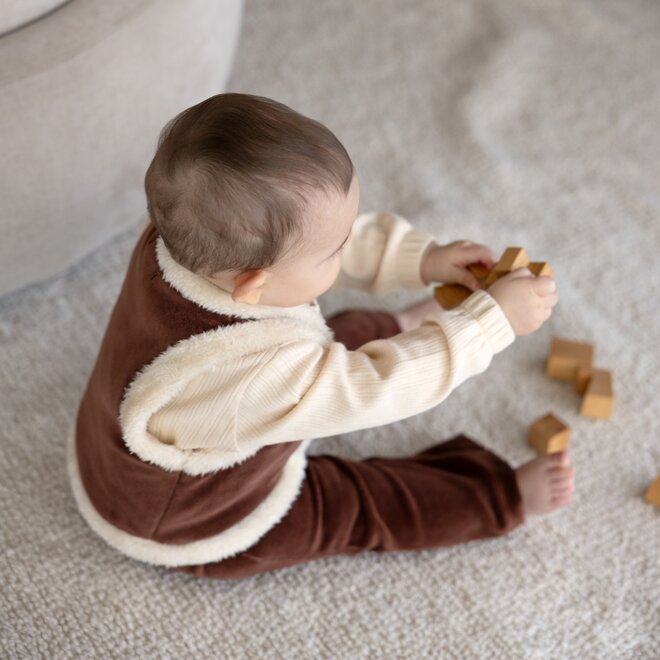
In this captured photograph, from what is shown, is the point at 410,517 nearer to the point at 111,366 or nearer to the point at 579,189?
the point at 111,366

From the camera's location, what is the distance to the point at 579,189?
1.47 metres

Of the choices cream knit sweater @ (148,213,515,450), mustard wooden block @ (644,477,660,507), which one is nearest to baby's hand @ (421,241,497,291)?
cream knit sweater @ (148,213,515,450)

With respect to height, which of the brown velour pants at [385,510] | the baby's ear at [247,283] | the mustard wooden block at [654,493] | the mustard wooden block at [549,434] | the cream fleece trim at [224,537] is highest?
the baby's ear at [247,283]

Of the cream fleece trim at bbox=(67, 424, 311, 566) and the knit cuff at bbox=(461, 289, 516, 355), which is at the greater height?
the knit cuff at bbox=(461, 289, 516, 355)

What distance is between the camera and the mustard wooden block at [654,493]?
3.69 ft

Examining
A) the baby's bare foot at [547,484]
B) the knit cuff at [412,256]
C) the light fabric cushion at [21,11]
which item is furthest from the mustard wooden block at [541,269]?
the light fabric cushion at [21,11]

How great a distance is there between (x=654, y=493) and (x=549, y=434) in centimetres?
14

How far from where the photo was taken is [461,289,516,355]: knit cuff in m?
0.92

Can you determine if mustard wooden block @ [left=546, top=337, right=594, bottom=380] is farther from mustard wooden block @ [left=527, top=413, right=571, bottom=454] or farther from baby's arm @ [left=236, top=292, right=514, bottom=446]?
baby's arm @ [left=236, top=292, right=514, bottom=446]

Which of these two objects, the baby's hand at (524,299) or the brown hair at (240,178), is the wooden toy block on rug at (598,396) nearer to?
the baby's hand at (524,299)

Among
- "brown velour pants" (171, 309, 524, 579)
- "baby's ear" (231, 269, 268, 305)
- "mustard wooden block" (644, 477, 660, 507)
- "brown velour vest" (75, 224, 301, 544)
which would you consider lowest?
"mustard wooden block" (644, 477, 660, 507)

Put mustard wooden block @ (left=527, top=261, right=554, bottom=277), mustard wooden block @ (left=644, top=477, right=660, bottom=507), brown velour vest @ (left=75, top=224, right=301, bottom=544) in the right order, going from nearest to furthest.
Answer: brown velour vest @ (left=75, top=224, right=301, bottom=544)
mustard wooden block @ (left=527, top=261, right=554, bottom=277)
mustard wooden block @ (left=644, top=477, right=660, bottom=507)

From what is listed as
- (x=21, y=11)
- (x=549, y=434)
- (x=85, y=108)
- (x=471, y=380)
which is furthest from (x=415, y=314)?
(x=21, y=11)

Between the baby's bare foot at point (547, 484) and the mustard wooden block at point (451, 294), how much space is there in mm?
225
